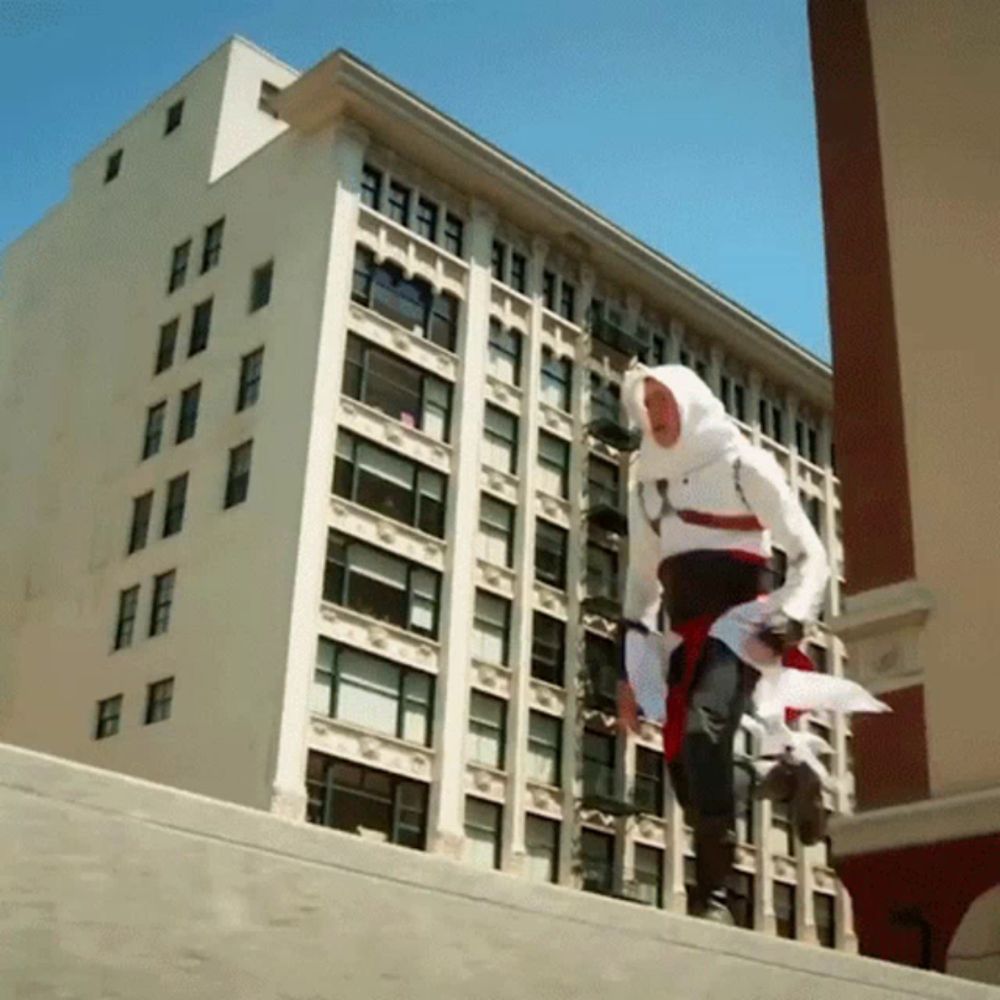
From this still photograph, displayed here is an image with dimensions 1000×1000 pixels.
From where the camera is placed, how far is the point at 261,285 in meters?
32.9

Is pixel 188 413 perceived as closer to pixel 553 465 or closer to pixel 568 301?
pixel 553 465

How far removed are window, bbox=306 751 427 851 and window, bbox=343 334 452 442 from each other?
303 inches

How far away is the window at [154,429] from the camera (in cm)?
3378

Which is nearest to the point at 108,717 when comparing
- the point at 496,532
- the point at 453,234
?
the point at 496,532

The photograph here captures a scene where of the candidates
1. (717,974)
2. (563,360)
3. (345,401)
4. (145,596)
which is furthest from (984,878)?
(563,360)

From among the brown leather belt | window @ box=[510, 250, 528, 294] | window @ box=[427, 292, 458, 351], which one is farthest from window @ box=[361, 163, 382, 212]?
the brown leather belt

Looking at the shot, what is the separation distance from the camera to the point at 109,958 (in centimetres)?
349

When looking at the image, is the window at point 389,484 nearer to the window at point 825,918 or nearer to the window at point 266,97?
the window at point 266,97

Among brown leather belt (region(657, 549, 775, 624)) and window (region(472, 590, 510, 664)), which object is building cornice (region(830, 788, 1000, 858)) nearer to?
brown leather belt (region(657, 549, 775, 624))

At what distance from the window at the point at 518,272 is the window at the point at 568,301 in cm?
123

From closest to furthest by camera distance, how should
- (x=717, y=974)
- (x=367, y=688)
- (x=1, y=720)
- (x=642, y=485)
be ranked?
(x=717, y=974) → (x=642, y=485) → (x=367, y=688) → (x=1, y=720)

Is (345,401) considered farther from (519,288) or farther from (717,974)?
(717,974)

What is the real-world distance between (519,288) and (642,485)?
2713 centimetres

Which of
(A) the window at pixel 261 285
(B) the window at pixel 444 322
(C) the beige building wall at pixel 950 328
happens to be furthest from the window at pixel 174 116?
(C) the beige building wall at pixel 950 328
